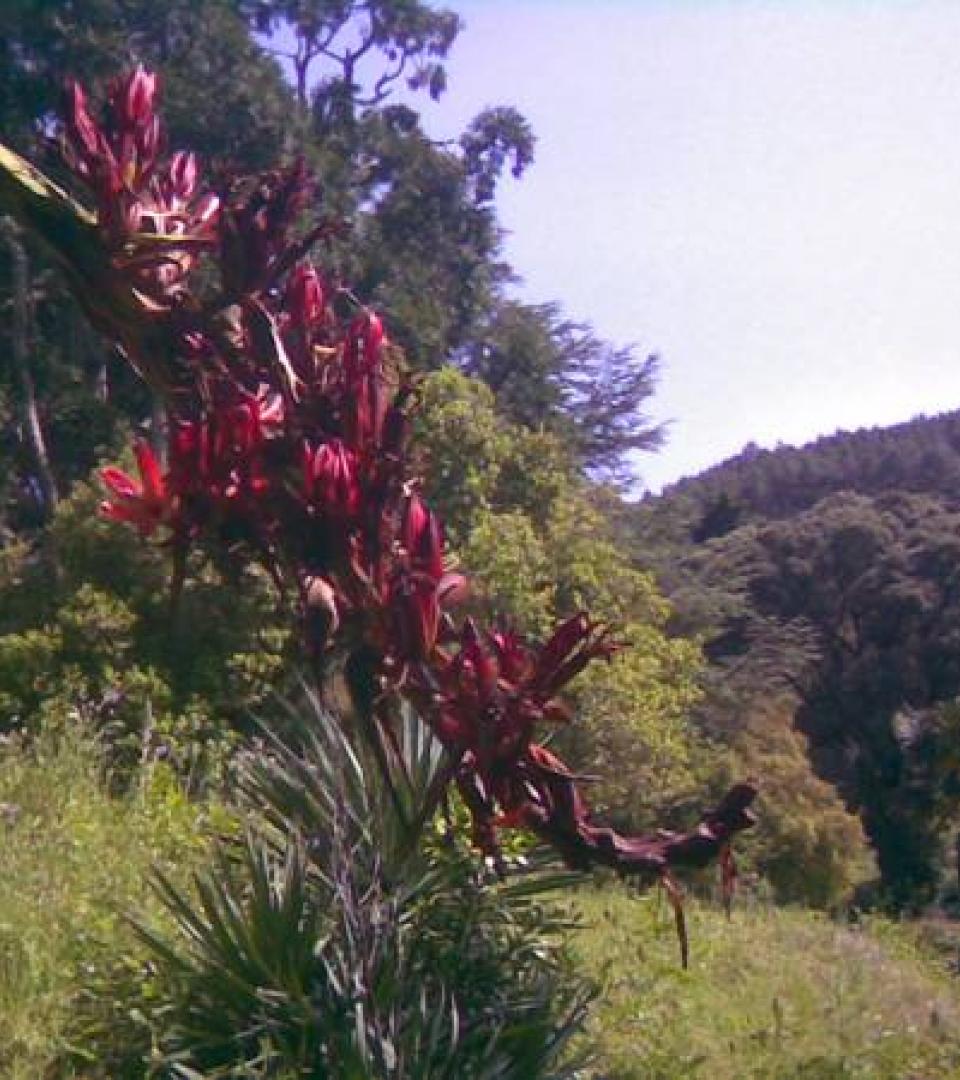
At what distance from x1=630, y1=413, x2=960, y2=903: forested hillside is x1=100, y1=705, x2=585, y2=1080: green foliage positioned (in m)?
14.2

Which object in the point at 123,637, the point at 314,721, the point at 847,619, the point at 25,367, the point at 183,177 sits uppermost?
the point at 25,367

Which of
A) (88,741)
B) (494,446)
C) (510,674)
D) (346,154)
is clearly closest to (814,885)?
(494,446)

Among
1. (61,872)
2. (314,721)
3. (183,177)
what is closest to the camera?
(183,177)

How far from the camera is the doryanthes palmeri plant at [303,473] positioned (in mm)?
3320

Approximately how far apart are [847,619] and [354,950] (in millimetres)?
30504

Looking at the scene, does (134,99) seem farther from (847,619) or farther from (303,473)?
(847,619)

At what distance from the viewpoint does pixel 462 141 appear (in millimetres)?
26766

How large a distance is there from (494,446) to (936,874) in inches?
462

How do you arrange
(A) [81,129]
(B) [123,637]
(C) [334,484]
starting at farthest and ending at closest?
(B) [123,637] < (A) [81,129] < (C) [334,484]

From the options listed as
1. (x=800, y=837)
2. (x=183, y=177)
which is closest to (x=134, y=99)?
(x=183, y=177)

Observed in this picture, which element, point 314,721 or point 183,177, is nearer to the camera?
point 183,177

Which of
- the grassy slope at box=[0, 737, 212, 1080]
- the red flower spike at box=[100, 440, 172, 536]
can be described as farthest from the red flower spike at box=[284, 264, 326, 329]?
the grassy slope at box=[0, 737, 212, 1080]

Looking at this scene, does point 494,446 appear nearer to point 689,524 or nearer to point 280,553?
point 689,524

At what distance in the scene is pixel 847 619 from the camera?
33.9 meters
